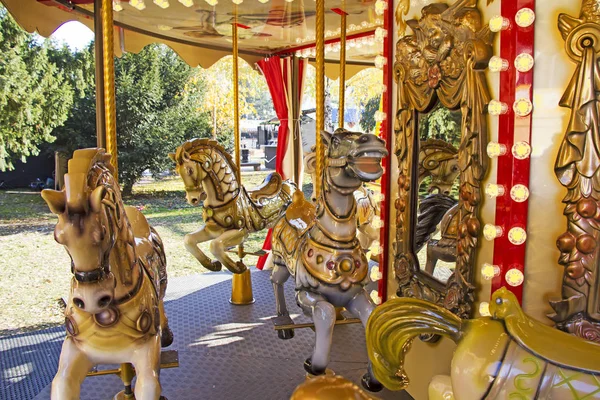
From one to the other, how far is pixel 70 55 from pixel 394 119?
9.40m

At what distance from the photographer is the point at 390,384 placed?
114 cm

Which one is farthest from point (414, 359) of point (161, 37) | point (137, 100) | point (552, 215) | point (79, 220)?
point (137, 100)

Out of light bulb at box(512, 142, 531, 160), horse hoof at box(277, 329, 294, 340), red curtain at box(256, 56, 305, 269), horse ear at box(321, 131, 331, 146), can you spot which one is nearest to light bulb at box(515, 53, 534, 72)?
light bulb at box(512, 142, 531, 160)

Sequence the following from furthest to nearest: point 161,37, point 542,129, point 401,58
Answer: point 161,37 < point 401,58 < point 542,129

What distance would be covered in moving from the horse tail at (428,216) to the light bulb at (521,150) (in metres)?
0.79

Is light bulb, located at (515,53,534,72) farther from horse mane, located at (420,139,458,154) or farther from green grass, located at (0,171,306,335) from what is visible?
green grass, located at (0,171,306,335)

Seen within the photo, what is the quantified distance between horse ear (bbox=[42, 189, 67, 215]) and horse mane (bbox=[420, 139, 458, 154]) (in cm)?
164

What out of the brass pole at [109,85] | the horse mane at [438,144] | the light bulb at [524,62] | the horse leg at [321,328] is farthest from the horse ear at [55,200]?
the horse mane at [438,144]

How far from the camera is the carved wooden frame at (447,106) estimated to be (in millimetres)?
1858

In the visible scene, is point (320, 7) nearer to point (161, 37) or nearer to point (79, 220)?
point (79, 220)

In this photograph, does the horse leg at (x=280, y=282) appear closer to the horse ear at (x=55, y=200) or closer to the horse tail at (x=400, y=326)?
the horse ear at (x=55, y=200)

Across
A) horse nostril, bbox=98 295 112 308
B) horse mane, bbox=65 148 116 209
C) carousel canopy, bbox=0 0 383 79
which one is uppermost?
carousel canopy, bbox=0 0 383 79

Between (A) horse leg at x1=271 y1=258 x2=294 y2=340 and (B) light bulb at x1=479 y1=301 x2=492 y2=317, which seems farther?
(A) horse leg at x1=271 y1=258 x2=294 y2=340

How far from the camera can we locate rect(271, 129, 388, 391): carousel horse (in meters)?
2.10
